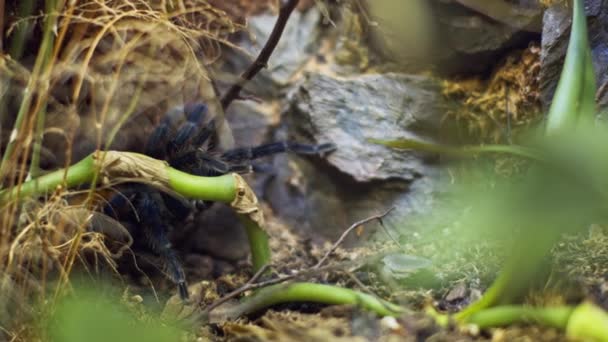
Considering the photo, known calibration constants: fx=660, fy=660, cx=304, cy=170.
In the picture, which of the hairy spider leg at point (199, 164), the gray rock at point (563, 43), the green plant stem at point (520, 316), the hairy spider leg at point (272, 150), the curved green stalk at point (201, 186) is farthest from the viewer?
the hairy spider leg at point (272, 150)

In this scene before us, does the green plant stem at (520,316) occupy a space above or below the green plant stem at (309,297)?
above

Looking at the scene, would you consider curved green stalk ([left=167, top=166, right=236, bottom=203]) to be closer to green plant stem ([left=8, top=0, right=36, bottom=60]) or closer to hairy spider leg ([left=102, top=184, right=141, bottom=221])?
hairy spider leg ([left=102, top=184, right=141, bottom=221])

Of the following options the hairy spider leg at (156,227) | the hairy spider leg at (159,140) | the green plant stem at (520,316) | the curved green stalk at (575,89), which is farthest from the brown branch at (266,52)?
the green plant stem at (520,316)


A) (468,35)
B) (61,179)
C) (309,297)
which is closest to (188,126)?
(61,179)

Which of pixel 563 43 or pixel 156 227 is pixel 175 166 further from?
pixel 563 43

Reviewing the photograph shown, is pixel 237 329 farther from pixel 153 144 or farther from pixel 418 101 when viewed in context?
pixel 418 101

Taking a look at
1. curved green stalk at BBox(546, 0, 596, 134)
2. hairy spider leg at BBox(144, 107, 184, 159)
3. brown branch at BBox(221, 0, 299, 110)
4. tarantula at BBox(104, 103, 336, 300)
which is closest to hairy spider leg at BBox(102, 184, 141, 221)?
tarantula at BBox(104, 103, 336, 300)

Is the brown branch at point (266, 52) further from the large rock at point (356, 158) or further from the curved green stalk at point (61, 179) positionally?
the curved green stalk at point (61, 179)
